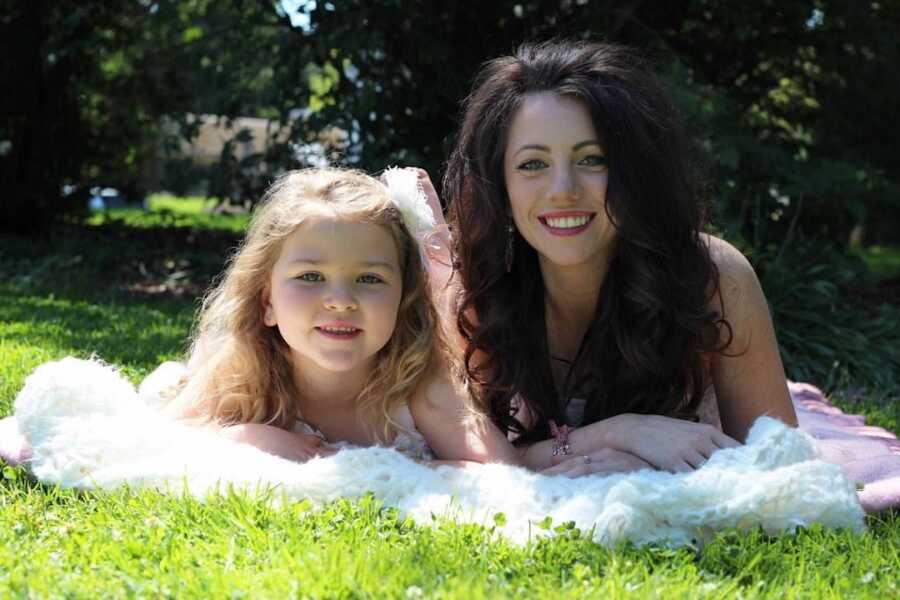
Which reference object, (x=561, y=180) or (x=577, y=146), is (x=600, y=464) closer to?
(x=561, y=180)

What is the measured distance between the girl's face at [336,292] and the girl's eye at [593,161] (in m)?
0.63

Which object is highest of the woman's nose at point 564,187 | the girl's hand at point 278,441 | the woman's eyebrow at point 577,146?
the woman's eyebrow at point 577,146

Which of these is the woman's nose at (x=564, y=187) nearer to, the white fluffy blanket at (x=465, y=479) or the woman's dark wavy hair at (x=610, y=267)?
Result: the woman's dark wavy hair at (x=610, y=267)

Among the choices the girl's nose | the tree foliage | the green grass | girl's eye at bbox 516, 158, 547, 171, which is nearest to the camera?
the green grass

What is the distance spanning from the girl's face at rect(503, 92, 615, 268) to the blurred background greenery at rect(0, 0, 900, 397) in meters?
2.34

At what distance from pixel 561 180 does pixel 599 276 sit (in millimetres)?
425

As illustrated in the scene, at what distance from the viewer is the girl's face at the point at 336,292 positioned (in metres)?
2.96

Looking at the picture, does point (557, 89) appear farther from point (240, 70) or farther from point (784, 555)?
point (240, 70)

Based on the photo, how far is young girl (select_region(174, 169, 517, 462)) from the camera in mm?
2980

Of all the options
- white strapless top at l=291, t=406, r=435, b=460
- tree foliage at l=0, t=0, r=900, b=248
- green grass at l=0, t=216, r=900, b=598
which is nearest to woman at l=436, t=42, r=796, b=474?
white strapless top at l=291, t=406, r=435, b=460

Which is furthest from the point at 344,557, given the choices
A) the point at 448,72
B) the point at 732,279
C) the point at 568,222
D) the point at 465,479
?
the point at 448,72

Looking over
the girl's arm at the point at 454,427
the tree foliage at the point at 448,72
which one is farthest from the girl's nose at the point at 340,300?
the tree foliage at the point at 448,72

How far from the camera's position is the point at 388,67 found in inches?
267

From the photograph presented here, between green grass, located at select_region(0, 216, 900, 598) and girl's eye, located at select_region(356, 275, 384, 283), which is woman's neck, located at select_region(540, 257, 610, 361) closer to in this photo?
girl's eye, located at select_region(356, 275, 384, 283)
